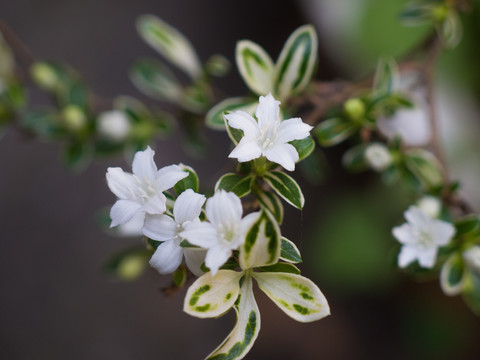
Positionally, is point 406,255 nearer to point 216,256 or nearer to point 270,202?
point 270,202

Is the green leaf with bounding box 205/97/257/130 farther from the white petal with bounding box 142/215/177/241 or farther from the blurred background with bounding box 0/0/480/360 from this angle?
the blurred background with bounding box 0/0/480/360

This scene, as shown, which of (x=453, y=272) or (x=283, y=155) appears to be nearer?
(x=283, y=155)

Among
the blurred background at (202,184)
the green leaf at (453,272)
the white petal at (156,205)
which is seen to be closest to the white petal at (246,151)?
the white petal at (156,205)

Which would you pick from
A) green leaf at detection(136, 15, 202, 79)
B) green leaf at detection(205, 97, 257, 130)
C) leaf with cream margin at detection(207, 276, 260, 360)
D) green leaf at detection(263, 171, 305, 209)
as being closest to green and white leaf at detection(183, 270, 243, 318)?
leaf with cream margin at detection(207, 276, 260, 360)

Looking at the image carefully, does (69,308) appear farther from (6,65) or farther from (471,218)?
(471,218)

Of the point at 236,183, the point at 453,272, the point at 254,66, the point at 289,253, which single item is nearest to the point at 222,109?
the point at 254,66

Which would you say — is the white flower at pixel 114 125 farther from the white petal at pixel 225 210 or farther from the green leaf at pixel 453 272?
the green leaf at pixel 453 272
